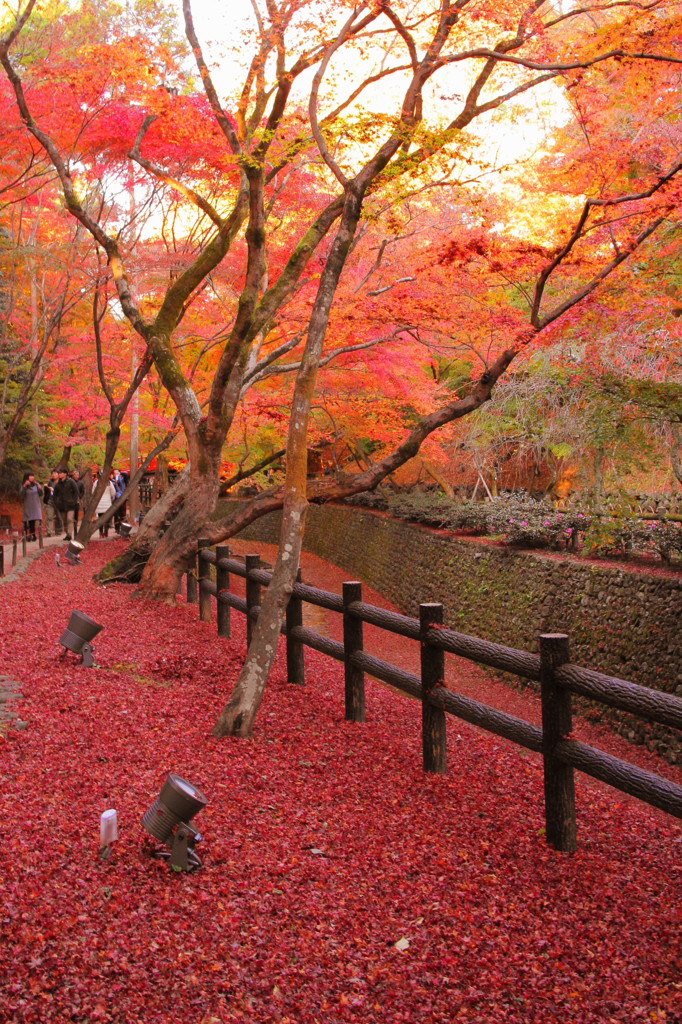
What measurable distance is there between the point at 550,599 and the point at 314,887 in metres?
7.50

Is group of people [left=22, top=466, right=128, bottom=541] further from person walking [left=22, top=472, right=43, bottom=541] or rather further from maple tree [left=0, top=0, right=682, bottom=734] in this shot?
maple tree [left=0, top=0, right=682, bottom=734]

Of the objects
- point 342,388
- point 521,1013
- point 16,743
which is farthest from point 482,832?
point 342,388

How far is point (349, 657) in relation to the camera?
256 inches

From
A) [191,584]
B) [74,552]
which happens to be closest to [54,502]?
[74,552]

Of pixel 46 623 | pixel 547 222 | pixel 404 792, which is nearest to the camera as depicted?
pixel 404 792

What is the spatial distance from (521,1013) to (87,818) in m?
2.20

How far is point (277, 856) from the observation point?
410 cm

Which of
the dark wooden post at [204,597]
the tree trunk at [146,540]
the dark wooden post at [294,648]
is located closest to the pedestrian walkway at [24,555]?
the tree trunk at [146,540]

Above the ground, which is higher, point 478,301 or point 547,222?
point 547,222

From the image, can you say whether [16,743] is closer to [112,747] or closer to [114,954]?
[112,747]

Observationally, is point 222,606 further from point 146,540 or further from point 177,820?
point 177,820

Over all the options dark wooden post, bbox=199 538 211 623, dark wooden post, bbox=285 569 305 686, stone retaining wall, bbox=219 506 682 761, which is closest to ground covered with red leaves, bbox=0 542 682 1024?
dark wooden post, bbox=285 569 305 686

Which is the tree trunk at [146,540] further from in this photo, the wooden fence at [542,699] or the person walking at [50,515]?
the person walking at [50,515]

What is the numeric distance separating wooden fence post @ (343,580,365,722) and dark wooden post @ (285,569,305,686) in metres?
1.03
